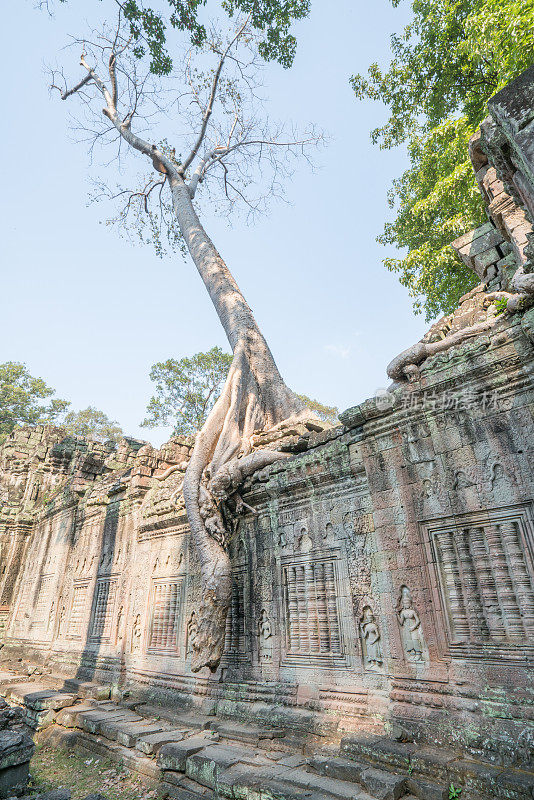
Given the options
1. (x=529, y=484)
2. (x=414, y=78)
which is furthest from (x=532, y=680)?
(x=414, y=78)

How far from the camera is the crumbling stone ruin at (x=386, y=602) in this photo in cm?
316

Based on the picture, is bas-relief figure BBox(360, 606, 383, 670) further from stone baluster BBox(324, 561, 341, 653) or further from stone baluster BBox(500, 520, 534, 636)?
stone baluster BBox(500, 520, 534, 636)

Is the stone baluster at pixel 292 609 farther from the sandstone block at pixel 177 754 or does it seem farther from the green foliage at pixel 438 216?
the green foliage at pixel 438 216

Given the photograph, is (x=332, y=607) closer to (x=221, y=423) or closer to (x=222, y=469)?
(x=222, y=469)

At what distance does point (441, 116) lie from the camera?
10562mm

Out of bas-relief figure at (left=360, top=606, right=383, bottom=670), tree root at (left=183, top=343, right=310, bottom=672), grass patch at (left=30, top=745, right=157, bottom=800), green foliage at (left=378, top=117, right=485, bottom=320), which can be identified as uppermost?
green foliage at (left=378, top=117, right=485, bottom=320)

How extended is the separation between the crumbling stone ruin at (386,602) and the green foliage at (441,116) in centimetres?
268

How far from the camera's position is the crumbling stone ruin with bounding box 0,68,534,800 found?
10.4 ft

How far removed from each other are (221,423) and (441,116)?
29.5 feet

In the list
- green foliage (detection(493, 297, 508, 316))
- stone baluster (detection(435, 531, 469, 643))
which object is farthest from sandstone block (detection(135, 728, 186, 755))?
green foliage (detection(493, 297, 508, 316))

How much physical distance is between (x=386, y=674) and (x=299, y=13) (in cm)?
1341

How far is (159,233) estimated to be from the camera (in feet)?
51.1

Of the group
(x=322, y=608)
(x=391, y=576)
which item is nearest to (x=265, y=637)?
(x=322, y=608)

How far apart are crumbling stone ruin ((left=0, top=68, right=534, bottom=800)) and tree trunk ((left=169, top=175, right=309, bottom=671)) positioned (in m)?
0.36
